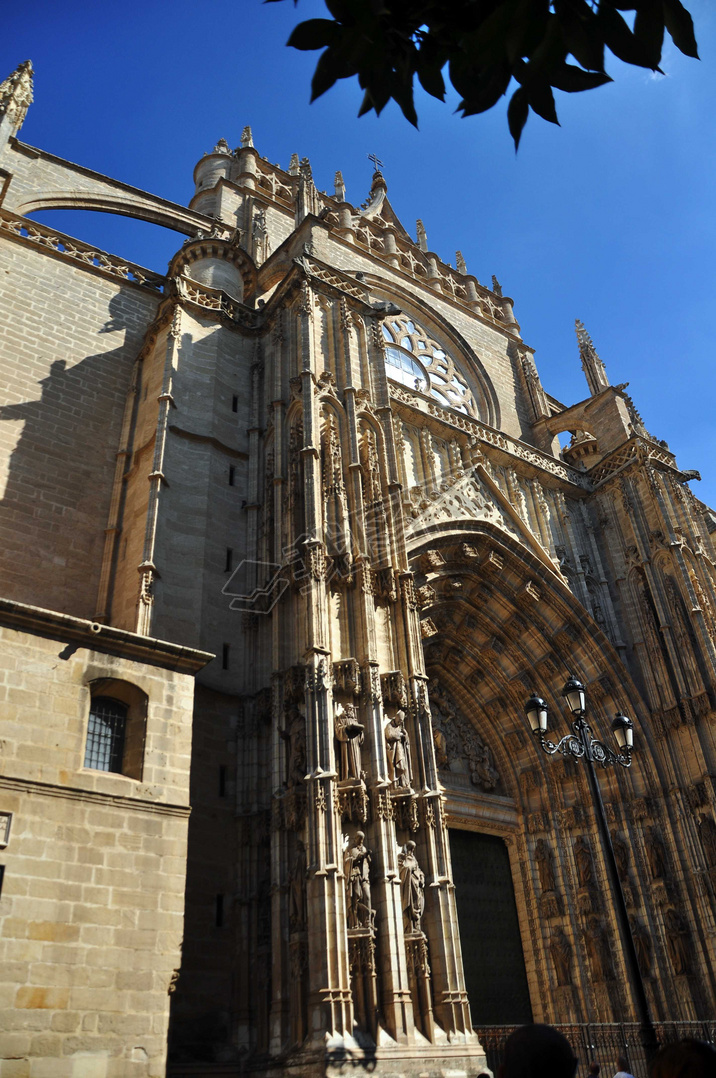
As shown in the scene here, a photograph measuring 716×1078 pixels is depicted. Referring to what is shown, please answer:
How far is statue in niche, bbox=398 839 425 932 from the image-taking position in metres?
10.1

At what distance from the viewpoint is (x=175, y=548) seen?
13.1 meters

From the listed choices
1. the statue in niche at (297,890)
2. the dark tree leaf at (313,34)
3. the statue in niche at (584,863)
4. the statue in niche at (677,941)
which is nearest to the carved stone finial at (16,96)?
the statue in niche at (297,890)

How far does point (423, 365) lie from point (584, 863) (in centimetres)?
1365

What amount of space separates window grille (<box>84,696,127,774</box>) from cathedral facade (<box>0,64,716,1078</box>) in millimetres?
33

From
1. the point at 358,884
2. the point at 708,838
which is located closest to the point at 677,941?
the point at 708,838

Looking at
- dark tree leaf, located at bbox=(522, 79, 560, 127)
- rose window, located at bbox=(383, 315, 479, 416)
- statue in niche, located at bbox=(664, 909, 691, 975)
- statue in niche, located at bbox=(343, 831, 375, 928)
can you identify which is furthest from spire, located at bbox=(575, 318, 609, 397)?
dark tree leaf, located at bbox=(522, 79, 560, 127)

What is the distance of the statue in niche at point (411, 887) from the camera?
10148mm

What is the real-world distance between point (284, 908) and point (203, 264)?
13202 mm

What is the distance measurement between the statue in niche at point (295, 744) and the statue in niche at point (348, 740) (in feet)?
1.55

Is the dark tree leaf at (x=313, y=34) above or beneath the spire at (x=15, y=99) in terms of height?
beneath

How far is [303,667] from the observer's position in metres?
11.2

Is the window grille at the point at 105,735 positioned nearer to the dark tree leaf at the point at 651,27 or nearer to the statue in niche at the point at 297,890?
the statue in niche at the point at 297,890

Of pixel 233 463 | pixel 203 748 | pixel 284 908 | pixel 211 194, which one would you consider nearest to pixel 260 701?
pixel 203 748

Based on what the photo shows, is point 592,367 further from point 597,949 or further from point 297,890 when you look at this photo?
point 297,890
